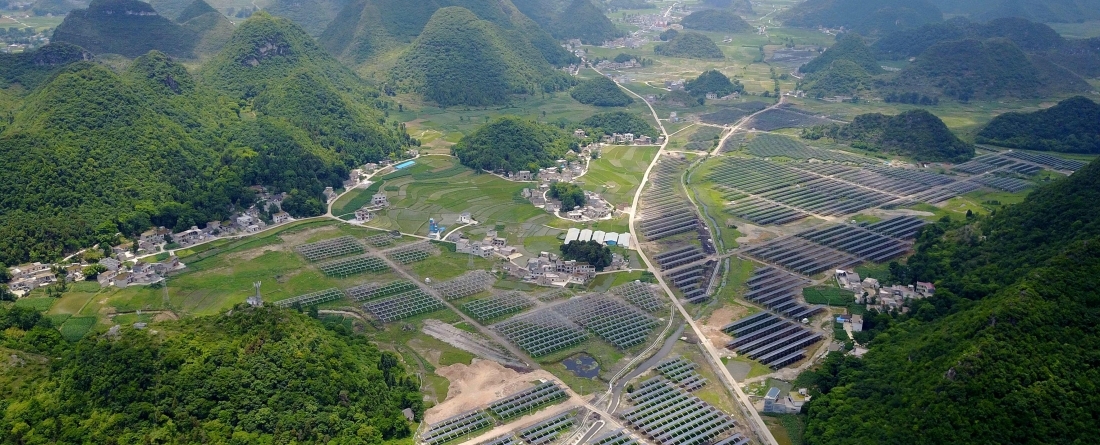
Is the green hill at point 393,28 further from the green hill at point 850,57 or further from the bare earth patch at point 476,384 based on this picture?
the bare earth patch at point 476,384

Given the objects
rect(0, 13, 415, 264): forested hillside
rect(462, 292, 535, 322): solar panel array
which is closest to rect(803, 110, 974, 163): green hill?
rect(0, 13, 415, 264): forested hillside

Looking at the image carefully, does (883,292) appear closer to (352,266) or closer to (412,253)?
(412,253)

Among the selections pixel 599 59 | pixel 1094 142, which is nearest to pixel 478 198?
pixel 1094 142

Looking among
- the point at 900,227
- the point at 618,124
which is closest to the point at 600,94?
the point at 618,124

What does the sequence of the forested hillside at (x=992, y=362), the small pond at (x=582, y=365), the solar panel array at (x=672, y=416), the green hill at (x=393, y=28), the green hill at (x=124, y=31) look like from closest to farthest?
the forested hillside at (x=992, y=362) → the solar panel array at (x=672, y=416) → the small pond at (x=582, y=365) → the green hill at (x=124, y=31) → the green hill at (x=393, y=28)

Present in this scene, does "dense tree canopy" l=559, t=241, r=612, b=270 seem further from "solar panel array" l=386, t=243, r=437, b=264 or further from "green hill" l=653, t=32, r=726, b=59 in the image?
"green hill" l=653, t=32, r=726, b=59

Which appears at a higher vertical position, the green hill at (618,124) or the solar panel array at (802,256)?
the solar panel array at (802,256)

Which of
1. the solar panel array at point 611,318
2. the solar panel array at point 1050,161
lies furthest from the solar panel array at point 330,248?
the solar panel array at point 1050,161
